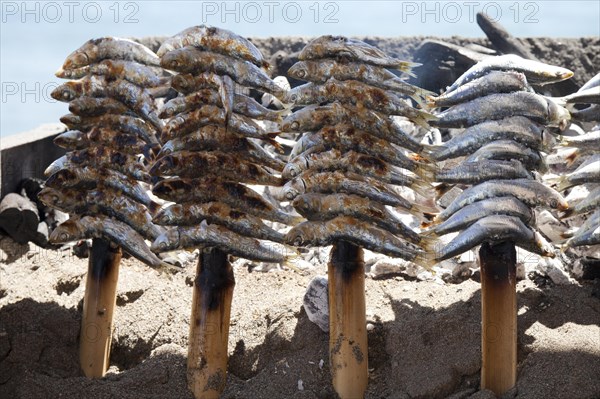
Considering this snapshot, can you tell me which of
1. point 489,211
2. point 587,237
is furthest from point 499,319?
point 587,237

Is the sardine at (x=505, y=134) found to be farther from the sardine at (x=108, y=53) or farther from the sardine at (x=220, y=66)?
the sardine at (x=108, y=53)

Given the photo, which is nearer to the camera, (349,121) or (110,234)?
(349,121)

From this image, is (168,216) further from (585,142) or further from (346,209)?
(585,142)

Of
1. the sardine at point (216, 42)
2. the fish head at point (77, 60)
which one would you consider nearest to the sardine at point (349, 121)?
the sardine at point (216, 42)

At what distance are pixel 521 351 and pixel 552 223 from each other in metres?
2.38

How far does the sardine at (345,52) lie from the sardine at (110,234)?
210 cm

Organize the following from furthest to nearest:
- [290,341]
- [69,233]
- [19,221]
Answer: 1. [19,221]
2. [69,233]
3. [290,341]

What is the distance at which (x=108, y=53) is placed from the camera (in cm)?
788

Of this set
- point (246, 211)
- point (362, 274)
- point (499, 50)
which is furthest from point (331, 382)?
point (499, 50)

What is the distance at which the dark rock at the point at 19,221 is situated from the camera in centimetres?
1020

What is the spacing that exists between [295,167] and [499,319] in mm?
1927

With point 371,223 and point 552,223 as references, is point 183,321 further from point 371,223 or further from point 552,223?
point 552,223

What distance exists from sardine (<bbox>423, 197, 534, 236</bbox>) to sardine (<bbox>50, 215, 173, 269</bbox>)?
249 centimetres

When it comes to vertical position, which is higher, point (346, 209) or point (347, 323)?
point (346, 209)
